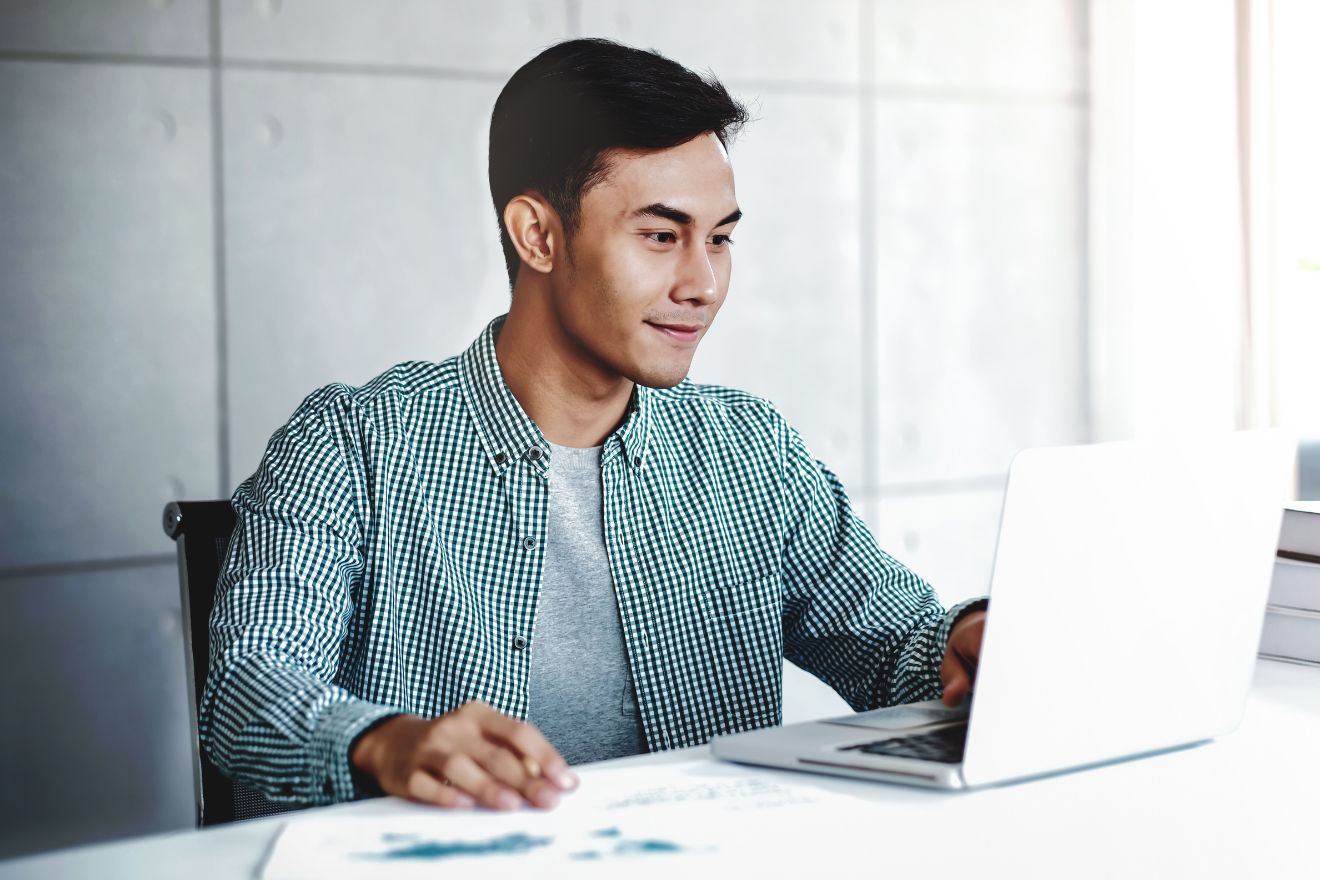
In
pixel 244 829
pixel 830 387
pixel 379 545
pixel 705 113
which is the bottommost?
pixel 244 829

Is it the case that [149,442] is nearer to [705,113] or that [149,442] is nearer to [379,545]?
[379,545]

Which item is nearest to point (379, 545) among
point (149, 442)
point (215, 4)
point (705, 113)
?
point (705, 113)

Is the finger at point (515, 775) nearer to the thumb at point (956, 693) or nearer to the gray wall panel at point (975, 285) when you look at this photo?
the thumb at point (956, 693)

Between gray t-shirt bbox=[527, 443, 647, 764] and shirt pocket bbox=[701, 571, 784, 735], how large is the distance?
4.9 inches

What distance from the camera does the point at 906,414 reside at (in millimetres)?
3543

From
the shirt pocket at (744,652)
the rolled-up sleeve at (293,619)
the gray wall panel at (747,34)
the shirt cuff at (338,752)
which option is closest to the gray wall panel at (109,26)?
the gray wall panel at (747,34)

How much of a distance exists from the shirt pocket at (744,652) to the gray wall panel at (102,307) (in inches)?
57.3

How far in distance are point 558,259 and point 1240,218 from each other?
2601 millimetres

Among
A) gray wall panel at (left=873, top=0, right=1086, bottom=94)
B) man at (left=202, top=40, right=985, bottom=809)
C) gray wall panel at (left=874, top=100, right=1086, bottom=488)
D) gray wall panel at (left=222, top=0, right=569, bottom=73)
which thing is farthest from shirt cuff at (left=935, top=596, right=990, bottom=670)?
gray wall panel at (left=873, top=0, right=1086, bottom=94)

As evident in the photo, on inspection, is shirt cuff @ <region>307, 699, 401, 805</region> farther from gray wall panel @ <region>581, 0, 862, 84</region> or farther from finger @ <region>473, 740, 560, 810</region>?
gray wall panel @ <region>581, 0, 862, 84</region>

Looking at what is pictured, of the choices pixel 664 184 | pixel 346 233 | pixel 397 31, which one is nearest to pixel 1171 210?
pixel 397 31

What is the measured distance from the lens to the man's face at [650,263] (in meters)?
1.64

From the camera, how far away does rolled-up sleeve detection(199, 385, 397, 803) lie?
1.14 metres

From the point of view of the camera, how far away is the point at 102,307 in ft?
8.61
